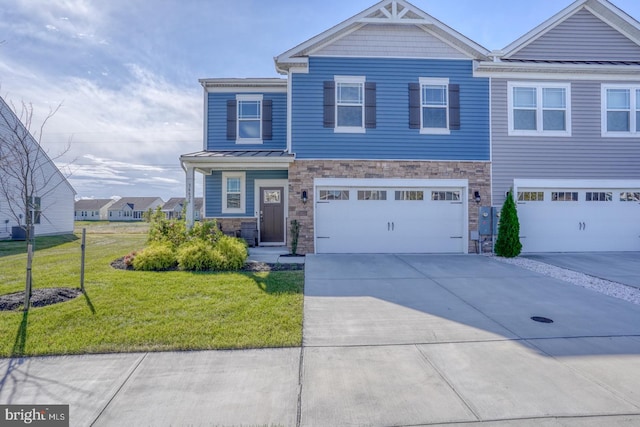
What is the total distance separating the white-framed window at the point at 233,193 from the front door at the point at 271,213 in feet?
2.37

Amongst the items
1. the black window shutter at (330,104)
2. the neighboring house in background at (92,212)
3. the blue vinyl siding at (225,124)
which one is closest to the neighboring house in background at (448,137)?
the black window shutter at (330,104)

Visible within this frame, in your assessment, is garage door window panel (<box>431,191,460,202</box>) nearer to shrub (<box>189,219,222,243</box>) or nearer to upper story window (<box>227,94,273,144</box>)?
upper story window (<box>227,94,273,144</box>)

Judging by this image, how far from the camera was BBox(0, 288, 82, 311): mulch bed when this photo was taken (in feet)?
16.7

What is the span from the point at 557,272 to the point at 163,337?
8.53 metres

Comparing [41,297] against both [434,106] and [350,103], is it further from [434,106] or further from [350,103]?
[434,106]

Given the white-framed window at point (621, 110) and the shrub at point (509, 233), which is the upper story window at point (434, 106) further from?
the white-framed window at point (621, 110)

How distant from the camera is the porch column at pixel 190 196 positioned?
9625mm

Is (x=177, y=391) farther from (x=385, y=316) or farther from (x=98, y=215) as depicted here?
(x=98, y=215)

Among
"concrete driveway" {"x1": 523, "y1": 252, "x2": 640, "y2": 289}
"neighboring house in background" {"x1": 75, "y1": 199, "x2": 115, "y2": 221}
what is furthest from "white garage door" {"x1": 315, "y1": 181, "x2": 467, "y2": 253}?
"neighboring house in background" {"x1": 75, "y1": 199, "x2": 115, "y2": 221}

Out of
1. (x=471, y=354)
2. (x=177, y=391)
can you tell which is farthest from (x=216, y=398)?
(x=471, y=354)

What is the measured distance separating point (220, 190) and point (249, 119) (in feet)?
9.08

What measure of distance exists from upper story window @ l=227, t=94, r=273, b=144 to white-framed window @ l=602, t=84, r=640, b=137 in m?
11.0

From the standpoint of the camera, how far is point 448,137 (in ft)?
33.8

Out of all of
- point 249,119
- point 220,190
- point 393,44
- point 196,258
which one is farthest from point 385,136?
point 196,258
